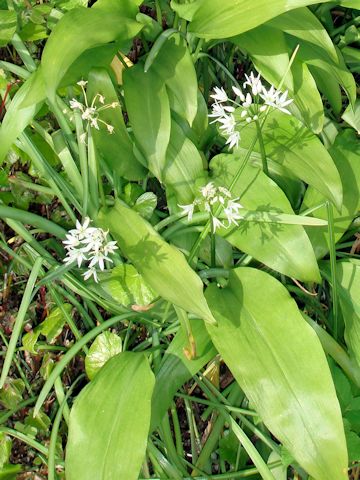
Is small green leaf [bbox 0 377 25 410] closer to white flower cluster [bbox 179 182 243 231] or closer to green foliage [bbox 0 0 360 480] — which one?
green foliage [bbox 0 0 360 480]

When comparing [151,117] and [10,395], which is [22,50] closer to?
[151,117]

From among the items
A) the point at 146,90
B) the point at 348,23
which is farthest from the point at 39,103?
the point at 348,23

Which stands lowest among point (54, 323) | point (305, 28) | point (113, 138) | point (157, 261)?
point (54, 323)

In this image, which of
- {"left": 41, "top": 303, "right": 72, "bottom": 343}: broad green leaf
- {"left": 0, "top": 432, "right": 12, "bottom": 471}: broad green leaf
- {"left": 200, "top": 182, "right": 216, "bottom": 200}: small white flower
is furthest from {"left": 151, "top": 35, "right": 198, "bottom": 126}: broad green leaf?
{"left": 0, "top": 432, "right": 12, "bottom": 471}: broad green leaf

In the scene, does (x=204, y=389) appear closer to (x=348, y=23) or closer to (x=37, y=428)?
(x=37, y=428)

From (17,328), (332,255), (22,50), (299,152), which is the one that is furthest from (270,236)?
(22,50)
